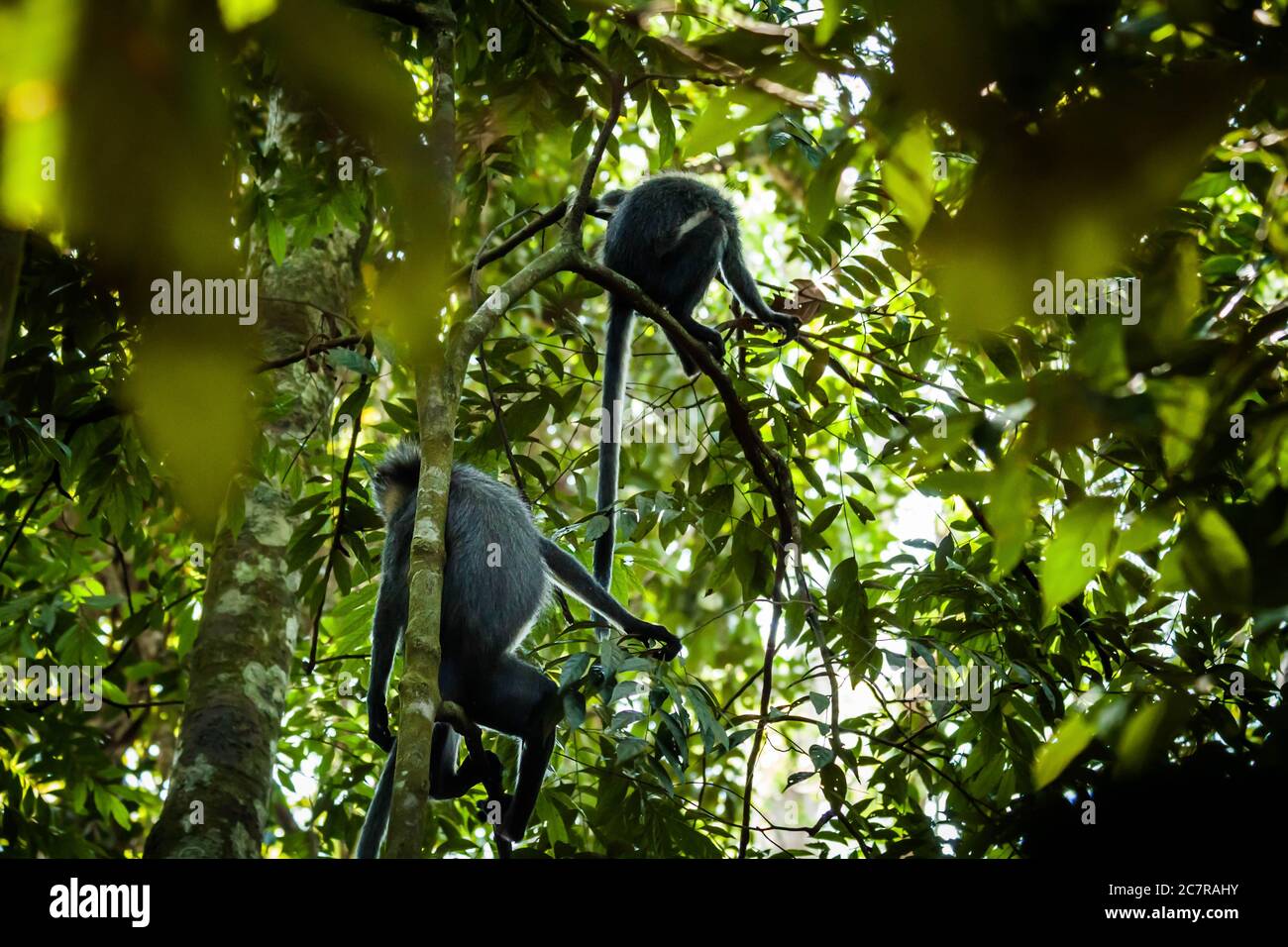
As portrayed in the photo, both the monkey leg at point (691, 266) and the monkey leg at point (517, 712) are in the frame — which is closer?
the monkey leg at point (517, 712)

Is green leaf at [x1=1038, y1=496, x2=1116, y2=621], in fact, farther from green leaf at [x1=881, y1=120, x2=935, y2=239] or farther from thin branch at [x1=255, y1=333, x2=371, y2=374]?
thin branch at [x1=255, y1=333, x2=371, y2=374]

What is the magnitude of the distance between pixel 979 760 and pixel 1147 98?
298 cm

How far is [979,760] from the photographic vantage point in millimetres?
3375

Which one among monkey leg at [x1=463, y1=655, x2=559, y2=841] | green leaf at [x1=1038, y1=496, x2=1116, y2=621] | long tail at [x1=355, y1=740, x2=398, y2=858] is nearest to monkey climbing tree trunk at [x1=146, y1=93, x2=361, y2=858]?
long tail at [x1=355, y1=740, x2=398, y2=858]

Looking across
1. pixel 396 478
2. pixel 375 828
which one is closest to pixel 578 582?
pixel 396 478

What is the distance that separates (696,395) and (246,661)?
74.7 inches

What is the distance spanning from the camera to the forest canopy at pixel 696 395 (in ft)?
2.17

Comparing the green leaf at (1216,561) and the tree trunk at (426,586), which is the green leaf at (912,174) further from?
the tree trunk at (426,586)

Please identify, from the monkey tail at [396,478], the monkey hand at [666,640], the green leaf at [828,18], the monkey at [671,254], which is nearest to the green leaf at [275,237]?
the monkey tail at [396,478]

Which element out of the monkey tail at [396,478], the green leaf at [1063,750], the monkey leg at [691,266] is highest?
the monkey leg at [691,266]

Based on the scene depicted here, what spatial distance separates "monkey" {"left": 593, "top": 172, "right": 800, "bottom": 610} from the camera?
16.4ft

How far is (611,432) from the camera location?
4.25m

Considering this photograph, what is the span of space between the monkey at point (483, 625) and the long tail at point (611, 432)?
0.71ft
